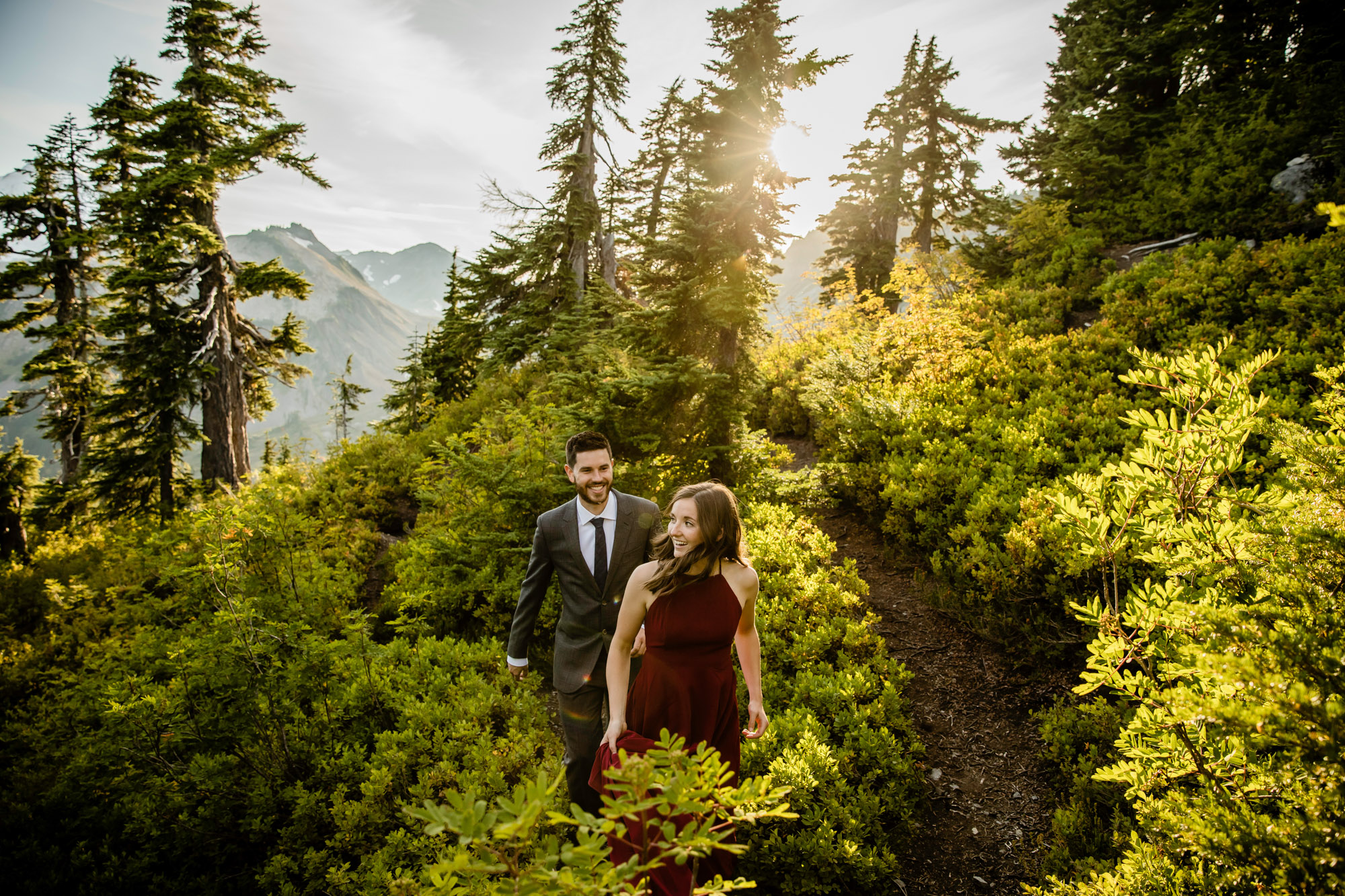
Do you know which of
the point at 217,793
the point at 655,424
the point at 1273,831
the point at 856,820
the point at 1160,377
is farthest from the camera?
the point at 655,424

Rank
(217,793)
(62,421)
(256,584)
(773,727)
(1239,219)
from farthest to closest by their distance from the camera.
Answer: (62,421) < (1239,219) < (256,584) < (773,727) < (217,793)

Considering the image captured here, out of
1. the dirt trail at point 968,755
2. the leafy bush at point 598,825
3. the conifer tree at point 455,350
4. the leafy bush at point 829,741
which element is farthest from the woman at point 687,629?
the conifer tree at point 455,350

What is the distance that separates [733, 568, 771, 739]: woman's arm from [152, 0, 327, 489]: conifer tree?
14222 mm

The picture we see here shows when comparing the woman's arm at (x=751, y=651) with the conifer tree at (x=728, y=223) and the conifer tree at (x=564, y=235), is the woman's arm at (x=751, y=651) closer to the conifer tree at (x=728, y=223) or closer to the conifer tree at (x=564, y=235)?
the conifer tree at (x=728, y=223)

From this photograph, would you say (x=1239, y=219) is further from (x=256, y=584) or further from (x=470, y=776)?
(x=256, y=584)

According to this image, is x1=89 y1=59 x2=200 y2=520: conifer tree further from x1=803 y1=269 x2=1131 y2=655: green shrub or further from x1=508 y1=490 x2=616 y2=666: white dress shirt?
x1=803 y1=269 x2=1131 y2=655: green shrub

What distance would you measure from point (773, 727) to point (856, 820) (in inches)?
32.9

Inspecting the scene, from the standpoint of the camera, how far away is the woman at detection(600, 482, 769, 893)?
2.76 metres

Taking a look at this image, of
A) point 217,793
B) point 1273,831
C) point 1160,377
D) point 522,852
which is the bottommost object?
point 522,852

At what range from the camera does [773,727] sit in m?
4.01

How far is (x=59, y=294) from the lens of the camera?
15445 mm

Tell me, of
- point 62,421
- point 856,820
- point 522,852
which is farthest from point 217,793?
point 62,421

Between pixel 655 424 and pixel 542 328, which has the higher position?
pixel 542 328

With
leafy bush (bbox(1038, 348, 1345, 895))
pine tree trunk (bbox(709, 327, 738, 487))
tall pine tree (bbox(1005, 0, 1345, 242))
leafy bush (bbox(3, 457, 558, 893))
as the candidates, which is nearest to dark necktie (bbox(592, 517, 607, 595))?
leafy bush (bbox(3, 457, 558, 893))
